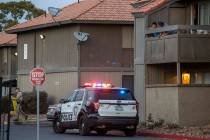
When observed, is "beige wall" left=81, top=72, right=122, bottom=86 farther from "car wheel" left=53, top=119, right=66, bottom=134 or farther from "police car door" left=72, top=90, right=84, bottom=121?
"police car door" left=72, top=90, right=84, bottom=121

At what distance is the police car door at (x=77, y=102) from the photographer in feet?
82.4

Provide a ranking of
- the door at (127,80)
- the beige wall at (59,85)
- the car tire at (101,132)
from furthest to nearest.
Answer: the beige wall at (59,85), the door at (127,80), the car tire at (101,132)

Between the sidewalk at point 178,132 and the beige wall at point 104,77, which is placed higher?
the beige wall at point 104,77

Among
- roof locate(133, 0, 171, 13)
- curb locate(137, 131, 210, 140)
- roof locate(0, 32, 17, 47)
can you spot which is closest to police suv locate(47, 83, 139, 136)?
curb locate(137, 131, 210, 140)

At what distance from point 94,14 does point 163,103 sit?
13944 mm

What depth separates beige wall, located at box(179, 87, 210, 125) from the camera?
26203 millimetres

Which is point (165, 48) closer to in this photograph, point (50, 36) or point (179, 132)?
point (179, 132)

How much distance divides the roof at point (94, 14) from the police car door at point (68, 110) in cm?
1300

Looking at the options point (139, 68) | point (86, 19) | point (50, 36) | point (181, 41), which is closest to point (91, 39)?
point (86, 19)

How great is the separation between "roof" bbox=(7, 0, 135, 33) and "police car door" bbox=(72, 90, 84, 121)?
13.9 meters

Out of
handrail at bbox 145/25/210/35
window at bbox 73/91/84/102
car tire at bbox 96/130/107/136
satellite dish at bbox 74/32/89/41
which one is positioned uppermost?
satellite dish at bbox 74/32/89/41

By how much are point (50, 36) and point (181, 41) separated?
669 inches

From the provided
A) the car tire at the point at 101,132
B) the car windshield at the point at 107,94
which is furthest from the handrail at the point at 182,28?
the car tire at the point at 101,132

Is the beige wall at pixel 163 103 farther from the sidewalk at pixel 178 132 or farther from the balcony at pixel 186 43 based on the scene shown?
the balcony at pixel 186 43
